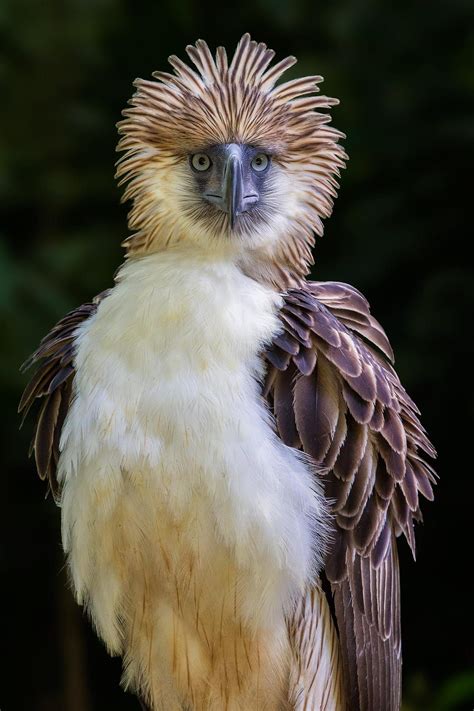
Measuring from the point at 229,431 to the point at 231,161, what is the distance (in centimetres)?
82

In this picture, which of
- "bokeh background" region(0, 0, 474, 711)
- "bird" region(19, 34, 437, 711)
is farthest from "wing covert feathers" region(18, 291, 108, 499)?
"bokeh background" region(0, 0, 474, 711)

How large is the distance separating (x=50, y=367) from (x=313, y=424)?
3.08 ft

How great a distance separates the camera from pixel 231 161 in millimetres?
Result: 3432

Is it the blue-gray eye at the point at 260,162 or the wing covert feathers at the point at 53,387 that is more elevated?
the blue-gray eye at the point at 260,162

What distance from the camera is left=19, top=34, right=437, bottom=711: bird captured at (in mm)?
3307

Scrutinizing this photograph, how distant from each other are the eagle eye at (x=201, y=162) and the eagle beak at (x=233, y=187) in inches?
4.4

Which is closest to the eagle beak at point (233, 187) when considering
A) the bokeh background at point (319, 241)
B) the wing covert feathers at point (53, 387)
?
the wing covert feathers at point (53, 387)

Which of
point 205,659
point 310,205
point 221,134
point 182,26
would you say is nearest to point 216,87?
point 221,134

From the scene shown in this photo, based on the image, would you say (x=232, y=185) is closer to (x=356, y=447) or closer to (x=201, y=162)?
(x=201, y=162)

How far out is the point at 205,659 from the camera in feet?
11.7

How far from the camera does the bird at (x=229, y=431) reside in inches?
130

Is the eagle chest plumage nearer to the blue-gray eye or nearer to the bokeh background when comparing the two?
the blue-gray eye

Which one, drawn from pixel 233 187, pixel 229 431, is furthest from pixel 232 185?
pixel 229 431

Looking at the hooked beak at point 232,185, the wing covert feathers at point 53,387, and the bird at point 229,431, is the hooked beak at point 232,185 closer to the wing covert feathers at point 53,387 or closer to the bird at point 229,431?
the bird at point 229,431
